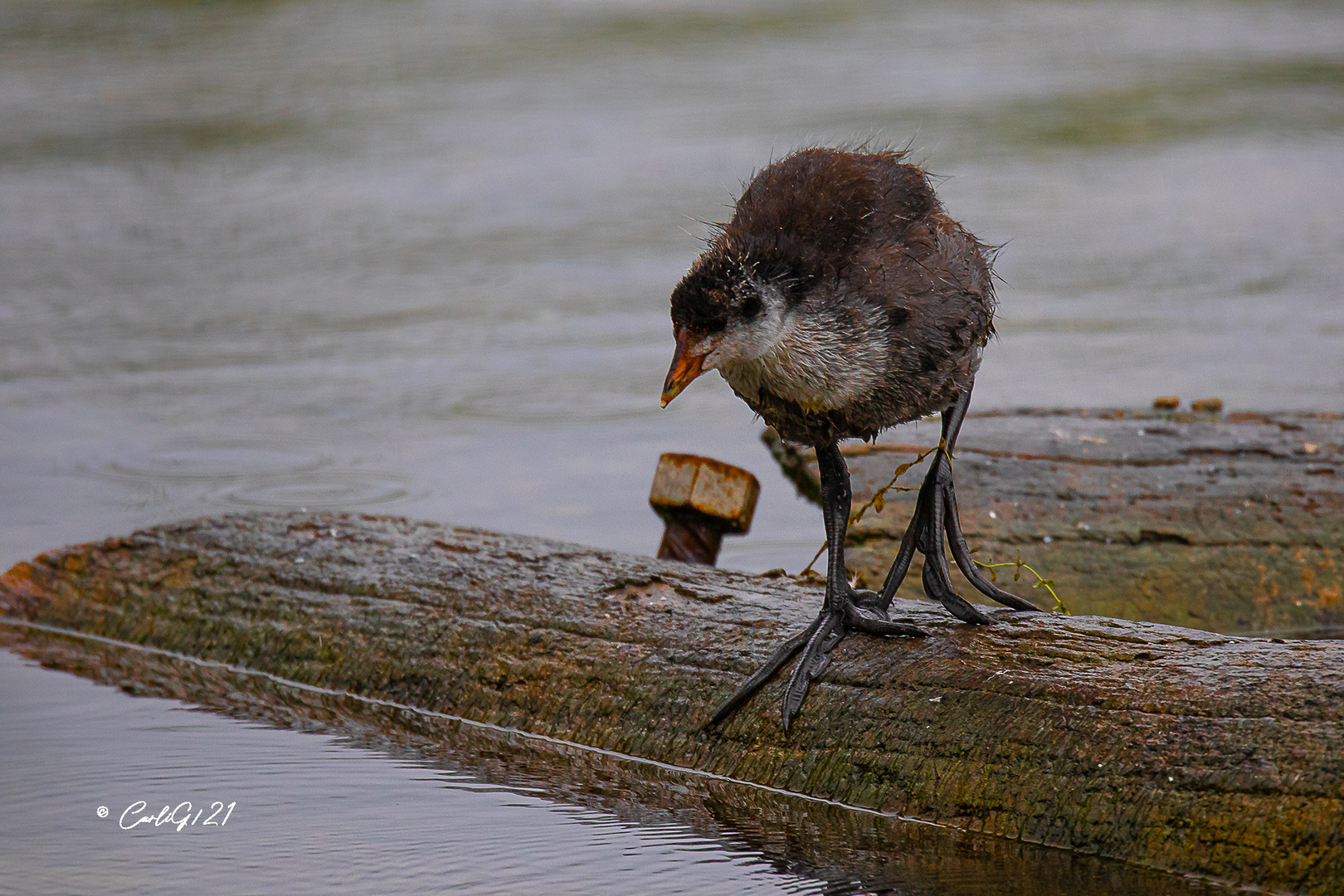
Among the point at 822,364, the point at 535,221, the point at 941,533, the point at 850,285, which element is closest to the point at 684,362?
the point at 822,364

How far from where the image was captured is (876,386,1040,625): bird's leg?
4273mm

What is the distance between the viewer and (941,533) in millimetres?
4375

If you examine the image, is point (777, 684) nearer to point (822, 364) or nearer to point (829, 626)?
point (829, 626)

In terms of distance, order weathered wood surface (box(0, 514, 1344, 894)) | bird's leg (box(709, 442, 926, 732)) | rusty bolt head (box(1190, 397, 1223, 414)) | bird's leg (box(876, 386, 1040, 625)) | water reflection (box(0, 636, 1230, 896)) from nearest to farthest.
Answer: weathered wood surface (box(0, 514, 1344, 894)), water reflection (box(0, 636, 1230, 896)), bird's leg (box(709, 442, 926, 732)), bird's leg (box(876, 386, 1040, 625)), rusty bolt head (box(1190, 397, 1223, 414))

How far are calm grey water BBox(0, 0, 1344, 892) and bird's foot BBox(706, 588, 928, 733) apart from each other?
1.08 meters

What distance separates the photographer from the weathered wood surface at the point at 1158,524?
510 centimetres

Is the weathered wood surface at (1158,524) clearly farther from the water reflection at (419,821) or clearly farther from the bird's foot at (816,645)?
the water reflection at (419,821)

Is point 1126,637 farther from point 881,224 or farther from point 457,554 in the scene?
point 457,554

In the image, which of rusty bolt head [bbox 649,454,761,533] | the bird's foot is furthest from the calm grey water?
the bird's foot

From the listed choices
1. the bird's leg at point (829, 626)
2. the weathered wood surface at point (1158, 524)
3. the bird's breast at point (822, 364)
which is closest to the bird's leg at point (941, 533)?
the bird's leg at point (829, 626)

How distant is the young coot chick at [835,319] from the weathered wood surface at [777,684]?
16 cm

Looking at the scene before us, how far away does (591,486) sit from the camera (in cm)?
695

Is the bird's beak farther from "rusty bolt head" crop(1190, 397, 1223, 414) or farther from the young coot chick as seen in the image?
"rusty bolt head" crop(1190, 397, 1223, 414)

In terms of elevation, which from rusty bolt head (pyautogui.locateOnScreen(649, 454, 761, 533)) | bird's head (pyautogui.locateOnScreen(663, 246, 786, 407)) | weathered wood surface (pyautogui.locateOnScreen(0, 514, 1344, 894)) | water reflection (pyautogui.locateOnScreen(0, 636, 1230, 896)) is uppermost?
bird's head (pyautogui.locateOnScreen(663, 246, 786, 407))
